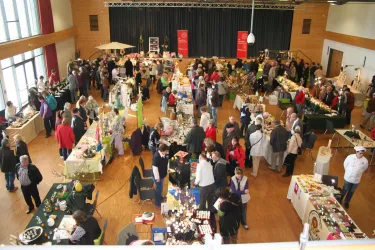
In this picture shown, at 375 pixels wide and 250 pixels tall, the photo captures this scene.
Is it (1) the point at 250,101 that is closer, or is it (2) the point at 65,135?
(2) the point at 65,135

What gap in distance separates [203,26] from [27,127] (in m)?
13.0

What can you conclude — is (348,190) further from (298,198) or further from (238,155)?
(238,155)

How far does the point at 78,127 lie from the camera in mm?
8359

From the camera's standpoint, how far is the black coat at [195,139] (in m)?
7.32

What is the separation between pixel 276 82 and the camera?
1462 centimetres

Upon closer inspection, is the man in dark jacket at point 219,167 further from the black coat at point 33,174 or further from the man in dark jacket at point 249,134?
the black coat at point 33,174

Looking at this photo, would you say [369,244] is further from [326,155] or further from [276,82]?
[276,82]

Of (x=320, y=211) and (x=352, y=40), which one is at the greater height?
(x=352, y=40)

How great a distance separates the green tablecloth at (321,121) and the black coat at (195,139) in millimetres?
4441

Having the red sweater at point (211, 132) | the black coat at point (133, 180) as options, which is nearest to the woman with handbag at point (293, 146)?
the red sweater at point (211, 132)

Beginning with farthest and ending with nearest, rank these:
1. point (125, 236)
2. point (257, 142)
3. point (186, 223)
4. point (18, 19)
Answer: point (18, 19) < point (257, 142) < point (186, 223) < point (125, 236)

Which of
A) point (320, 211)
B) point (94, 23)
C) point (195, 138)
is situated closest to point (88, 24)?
point (94, 23)

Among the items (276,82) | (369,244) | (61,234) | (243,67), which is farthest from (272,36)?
(369,244)

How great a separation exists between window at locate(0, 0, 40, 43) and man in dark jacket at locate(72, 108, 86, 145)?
476 cm
